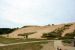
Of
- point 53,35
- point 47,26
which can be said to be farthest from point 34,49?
point 47,26

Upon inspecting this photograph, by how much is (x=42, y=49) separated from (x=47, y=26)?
5170 cm

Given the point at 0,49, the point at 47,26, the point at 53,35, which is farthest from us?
the point at 47,26

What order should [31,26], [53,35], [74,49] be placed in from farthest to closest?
[31,26]
[53,35]
[74,49]

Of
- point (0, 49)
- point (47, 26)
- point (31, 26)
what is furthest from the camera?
point (31, 26)

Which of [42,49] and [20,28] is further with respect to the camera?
[20,28]

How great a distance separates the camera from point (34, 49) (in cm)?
2847

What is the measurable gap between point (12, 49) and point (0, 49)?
63.3 inches

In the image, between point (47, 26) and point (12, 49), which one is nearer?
point (12, 49)

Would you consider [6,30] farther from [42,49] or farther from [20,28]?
[42,49]

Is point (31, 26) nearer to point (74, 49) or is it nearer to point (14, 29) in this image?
point (14, 29)

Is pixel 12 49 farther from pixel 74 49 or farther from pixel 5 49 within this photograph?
pixel 74 49

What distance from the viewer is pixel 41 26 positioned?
83.9 meters

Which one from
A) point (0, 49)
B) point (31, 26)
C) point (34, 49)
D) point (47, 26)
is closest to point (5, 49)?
point (0, 49)

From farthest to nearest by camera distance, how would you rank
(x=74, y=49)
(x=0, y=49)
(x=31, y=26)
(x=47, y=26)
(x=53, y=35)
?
1. (x=31, y=26)
2. (x=47, y=26)
3. (x=53, y=35)
4. (x=0, y=49)
5. (x=74, y=49)
